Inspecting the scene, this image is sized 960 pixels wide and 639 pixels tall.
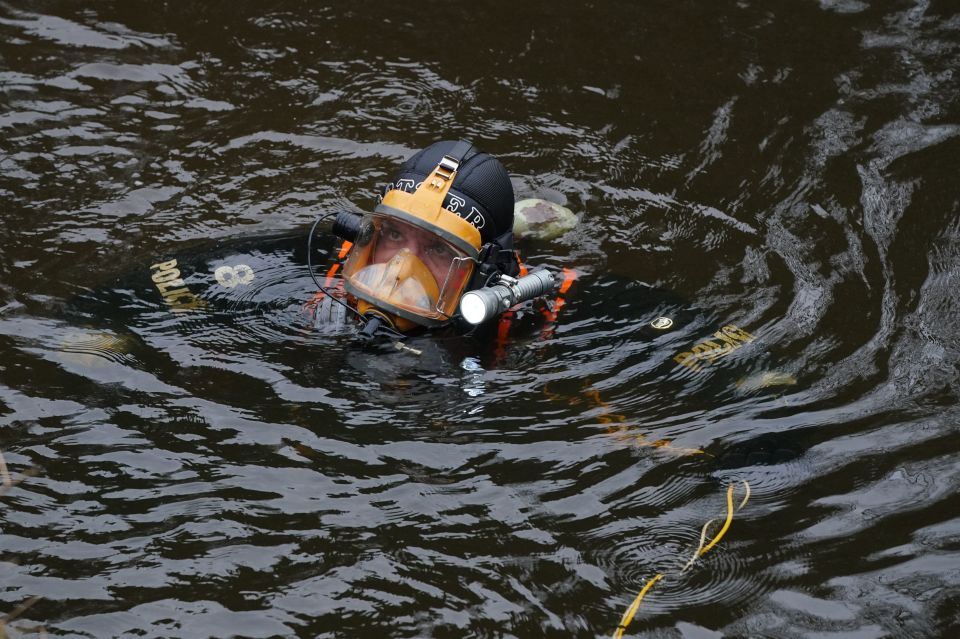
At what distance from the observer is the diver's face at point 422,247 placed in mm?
5910

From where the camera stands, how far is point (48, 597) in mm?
3879

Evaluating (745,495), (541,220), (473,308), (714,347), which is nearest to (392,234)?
(473,308)

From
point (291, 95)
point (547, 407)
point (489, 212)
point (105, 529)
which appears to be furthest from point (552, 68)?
point (105, 529)

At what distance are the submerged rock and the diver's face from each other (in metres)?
1.53

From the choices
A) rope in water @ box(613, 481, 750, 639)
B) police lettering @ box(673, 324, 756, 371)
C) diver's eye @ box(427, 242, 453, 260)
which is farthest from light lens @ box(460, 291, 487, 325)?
rope in water @ box(613, 481, 750, 639)

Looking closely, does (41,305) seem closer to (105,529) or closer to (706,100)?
(105,529)

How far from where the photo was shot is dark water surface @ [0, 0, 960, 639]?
13.6ft

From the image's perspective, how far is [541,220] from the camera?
7.47 meters

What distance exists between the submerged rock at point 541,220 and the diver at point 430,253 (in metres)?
1.28

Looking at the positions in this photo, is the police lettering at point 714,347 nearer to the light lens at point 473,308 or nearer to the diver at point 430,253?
the diver at point 430,253

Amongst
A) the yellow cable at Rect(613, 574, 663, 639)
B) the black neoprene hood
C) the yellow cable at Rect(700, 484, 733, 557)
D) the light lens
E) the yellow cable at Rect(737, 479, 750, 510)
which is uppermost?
the black neoprene hood

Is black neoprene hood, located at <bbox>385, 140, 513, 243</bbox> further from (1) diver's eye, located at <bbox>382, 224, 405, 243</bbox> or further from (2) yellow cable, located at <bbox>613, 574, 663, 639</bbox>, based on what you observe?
(2) yellow cable, located at <bbox>613, 574, 663, 639</bbox>

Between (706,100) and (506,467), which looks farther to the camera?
(706,100)

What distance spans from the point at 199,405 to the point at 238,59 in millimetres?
4738
